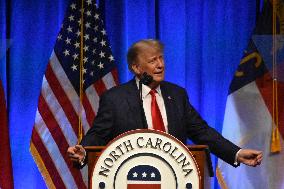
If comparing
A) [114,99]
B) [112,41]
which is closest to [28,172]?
[112,41]

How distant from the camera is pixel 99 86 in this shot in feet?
14.9

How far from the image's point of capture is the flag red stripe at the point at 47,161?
14.6ft

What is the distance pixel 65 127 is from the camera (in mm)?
4500

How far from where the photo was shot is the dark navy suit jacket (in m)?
2.98

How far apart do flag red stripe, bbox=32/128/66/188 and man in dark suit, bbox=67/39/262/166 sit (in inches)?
58.2

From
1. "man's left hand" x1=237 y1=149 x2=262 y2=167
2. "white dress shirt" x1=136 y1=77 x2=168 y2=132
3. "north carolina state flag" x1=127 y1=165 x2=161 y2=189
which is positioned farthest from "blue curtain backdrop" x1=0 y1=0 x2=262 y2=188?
"north carolina state flag" x1=127 y1=165 x2=161 y2=189

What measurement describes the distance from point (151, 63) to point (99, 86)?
1456 mm

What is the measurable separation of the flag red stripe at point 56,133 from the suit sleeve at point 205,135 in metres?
1.51

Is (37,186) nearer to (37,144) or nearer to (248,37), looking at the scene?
(37,144)

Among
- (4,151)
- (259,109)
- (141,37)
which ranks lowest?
(4,151)

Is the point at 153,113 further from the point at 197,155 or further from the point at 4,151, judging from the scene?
the point at 4,151

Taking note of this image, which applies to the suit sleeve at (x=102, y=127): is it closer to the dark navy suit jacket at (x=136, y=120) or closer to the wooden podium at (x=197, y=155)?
the dark navy suit jacket at (x=136, y=120)

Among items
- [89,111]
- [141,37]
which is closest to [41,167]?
[89,111]

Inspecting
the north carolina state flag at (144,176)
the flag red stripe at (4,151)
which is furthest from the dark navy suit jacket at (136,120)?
the flag red stripe at (4,151)
